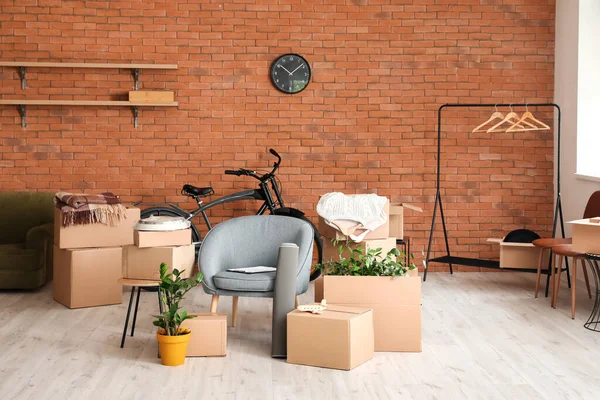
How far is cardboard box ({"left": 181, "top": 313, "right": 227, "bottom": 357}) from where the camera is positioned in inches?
176

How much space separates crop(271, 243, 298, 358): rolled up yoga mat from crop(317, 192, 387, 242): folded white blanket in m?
1.26

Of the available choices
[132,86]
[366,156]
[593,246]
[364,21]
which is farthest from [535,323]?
[132,86]

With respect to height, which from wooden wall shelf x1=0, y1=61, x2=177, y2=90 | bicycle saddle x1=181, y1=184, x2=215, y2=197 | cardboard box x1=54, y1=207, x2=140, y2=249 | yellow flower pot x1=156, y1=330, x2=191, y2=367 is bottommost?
yellow flower pot x1=156, y1=330, x2=191, y2=367

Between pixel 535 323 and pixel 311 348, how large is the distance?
1.87m

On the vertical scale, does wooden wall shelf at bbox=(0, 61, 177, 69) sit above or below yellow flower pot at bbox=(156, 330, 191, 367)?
above

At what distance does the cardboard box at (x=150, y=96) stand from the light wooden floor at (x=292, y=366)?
81.0 inches

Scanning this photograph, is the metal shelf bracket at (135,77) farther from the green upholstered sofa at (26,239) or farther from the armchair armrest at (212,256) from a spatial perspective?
the armchair armrest at (212,256)

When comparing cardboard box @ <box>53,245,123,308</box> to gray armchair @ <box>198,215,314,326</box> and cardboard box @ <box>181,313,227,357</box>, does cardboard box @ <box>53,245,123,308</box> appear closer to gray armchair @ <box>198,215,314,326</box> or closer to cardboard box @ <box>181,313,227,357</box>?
gray armchair @ <box>198,215,314,326</box>

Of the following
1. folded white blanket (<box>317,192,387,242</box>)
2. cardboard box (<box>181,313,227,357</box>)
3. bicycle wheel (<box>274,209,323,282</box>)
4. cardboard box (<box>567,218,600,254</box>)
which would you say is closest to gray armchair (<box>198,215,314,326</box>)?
cardboard box (<box>181,313,227,357</box>)

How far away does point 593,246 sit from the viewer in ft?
17.0

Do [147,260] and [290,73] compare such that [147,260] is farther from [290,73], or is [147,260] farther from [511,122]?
[511,122]

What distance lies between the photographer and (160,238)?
5.30 metres

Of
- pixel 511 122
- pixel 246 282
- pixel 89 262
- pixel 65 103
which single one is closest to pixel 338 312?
pixel 246 282

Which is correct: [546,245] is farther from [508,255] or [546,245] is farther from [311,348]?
[311,348]
